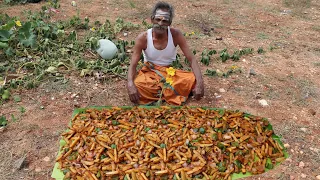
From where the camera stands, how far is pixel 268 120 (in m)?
3.70

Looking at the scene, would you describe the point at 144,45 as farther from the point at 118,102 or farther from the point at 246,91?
the point at 246,91

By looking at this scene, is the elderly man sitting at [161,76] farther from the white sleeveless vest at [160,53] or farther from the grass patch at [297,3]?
the grass patch at [297,3]

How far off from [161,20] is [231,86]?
1.41 m

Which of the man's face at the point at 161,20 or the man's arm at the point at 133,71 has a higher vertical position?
the man's face at the point at 161,20

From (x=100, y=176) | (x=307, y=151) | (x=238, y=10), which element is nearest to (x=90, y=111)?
(x=100, y=176)

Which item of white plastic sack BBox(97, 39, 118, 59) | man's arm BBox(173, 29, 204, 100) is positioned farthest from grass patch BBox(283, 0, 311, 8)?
white plastic sack BBox(97, 39, 118, 59)

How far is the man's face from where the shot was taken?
359 centimetres

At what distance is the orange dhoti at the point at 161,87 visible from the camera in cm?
387

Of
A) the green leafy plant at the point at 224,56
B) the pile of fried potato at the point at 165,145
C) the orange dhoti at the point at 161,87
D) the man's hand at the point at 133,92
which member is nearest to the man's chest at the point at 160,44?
the orange dhoti at the point at 161,87

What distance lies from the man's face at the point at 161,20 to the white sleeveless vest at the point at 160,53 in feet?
0.57

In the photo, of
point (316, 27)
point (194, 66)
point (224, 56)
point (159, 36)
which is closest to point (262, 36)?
point (316, 27)

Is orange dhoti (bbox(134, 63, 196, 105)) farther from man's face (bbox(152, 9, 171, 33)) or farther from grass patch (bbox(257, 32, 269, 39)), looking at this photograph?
grass patch (bbox(257, 32, 269, 39))

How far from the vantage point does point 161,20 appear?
3602mm

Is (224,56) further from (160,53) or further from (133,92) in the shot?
(133,92)
